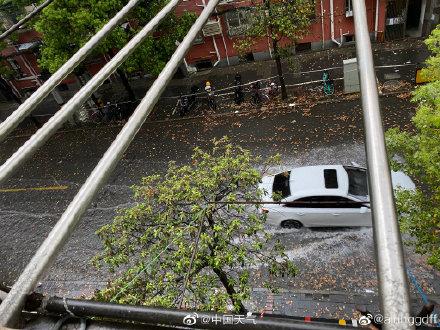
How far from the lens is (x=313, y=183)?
11.0 meters

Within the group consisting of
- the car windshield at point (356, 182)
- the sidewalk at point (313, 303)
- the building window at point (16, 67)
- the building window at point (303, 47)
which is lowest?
the sidewalk at point (313, 303)

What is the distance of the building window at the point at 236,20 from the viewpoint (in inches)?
763

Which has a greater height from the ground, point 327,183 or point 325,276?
point 327,183

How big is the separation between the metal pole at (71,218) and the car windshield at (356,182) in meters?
9.84

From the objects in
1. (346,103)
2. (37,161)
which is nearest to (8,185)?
(37,161)

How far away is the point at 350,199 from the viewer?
1048 cm

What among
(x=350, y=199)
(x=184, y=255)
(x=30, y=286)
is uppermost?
(x=30, y=286)

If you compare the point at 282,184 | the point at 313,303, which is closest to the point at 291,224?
the point at 282,184

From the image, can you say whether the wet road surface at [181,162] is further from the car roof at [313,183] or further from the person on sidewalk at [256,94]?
the car roof at [313,183]

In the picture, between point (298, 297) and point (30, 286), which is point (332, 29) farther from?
point (30, 286)

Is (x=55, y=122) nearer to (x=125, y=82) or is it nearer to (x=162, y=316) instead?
(x=162, y=316)

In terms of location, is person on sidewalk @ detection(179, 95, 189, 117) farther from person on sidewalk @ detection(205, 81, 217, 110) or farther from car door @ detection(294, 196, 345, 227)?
car door @ detection(294, 196, 345, 227)

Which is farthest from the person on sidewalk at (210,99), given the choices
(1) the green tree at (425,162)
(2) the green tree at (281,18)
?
(1) the green tree at (425,162)

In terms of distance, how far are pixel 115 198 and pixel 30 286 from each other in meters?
13.6
